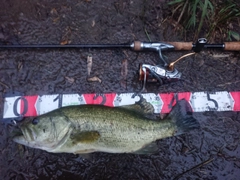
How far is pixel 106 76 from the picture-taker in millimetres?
3488

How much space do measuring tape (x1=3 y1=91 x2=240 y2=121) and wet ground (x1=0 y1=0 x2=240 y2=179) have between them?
0.25ft

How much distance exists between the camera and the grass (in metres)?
3.54

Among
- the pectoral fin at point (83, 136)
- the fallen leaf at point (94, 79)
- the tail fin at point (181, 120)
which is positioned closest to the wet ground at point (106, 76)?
the fallen leaf at point (94, 79)

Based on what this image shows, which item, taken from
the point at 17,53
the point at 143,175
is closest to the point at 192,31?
the point at 143,175

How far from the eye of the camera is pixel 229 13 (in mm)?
3541

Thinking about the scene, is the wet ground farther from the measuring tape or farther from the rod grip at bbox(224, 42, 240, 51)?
the rod grip at bbox(224, 42, 240, 51)

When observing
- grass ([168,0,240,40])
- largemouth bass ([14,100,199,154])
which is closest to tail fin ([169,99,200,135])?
largemouth bass ([14,100,199,154])

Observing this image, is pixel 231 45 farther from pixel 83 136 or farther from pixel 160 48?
pixel 83 136

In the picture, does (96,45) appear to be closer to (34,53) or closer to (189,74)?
(34,53)

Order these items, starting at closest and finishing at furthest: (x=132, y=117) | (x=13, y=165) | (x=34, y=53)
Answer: (x=132, y=117), (x=13, y=165), (x=34, y=53)

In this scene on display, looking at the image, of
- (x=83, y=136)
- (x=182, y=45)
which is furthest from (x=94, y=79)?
(x=182, y=45)

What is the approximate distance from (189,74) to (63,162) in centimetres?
168

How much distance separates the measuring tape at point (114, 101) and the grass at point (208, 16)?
0.71 metres

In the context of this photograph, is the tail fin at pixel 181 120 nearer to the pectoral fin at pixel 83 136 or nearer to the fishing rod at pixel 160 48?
the fishing rod at pixel 160 48
